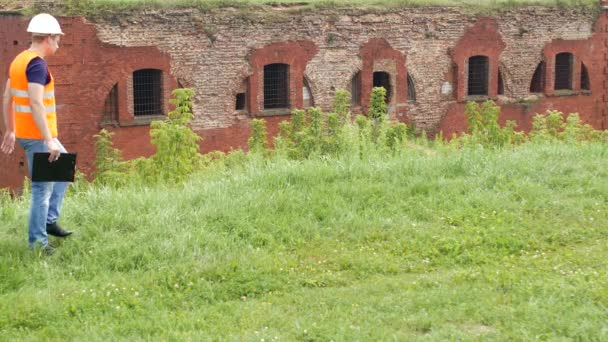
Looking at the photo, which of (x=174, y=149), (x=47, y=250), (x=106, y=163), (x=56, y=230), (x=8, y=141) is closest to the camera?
(x=47, y=250)

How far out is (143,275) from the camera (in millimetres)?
5977

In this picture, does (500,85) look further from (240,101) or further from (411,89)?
(240,101)

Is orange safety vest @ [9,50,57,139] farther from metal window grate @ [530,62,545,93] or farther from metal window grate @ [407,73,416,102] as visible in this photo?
metal window grate @ [530,62,545,93]

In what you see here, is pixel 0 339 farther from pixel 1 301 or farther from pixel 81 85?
pixel 81 85

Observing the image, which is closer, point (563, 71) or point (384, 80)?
point (384, 80)

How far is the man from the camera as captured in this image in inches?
241

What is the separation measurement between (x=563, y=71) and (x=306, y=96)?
24.5 ft

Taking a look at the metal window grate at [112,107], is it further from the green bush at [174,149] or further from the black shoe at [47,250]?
the black shoe at [47,250]

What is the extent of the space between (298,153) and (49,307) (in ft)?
20.2

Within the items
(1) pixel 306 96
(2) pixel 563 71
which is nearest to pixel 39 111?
(1) pixel 306 96

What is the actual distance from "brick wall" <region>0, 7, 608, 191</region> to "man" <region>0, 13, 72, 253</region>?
972cm

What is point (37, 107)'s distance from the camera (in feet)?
20.0

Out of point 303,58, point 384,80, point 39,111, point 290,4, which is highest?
point 290,4

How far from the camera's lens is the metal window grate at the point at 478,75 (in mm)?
21828
